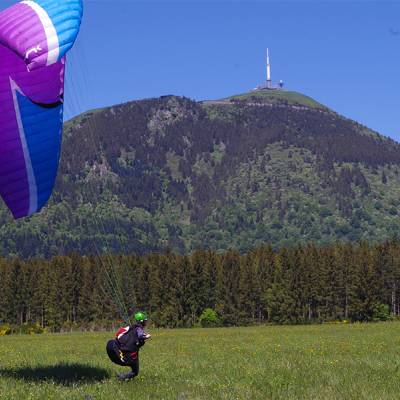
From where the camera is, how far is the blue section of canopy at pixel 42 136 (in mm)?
16609

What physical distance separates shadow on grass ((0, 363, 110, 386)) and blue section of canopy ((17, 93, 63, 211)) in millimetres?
5312

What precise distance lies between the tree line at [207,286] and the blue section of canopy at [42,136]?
94301 mm

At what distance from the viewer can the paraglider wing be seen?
49.9 ft

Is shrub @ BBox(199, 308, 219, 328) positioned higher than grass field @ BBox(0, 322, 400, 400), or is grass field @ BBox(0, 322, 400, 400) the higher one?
grass field @ BBox(0, 322, 400, 400)

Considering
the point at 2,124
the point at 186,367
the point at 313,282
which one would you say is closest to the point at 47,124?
the point at 2,124

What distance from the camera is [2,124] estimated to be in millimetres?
16516

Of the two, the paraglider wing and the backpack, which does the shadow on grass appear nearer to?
the backpack

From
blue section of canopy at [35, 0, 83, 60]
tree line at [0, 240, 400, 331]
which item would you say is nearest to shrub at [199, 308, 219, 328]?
tree line at [0, 240, 400, 331]

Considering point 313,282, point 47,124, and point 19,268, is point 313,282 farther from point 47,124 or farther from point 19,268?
point 47,124

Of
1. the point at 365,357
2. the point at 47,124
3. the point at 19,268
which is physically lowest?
the point at 19,268

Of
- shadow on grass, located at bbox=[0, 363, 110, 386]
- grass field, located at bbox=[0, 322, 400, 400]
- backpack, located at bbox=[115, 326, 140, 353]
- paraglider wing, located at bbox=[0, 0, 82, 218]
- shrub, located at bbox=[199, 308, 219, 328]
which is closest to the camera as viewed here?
paraglider wing, located at bbox=[0, 0, 82, 218]

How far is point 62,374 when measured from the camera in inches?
820

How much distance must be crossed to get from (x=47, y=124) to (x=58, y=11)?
2583 mm

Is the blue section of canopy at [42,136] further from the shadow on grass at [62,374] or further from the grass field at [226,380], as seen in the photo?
the shadow on grass at [62,374]
